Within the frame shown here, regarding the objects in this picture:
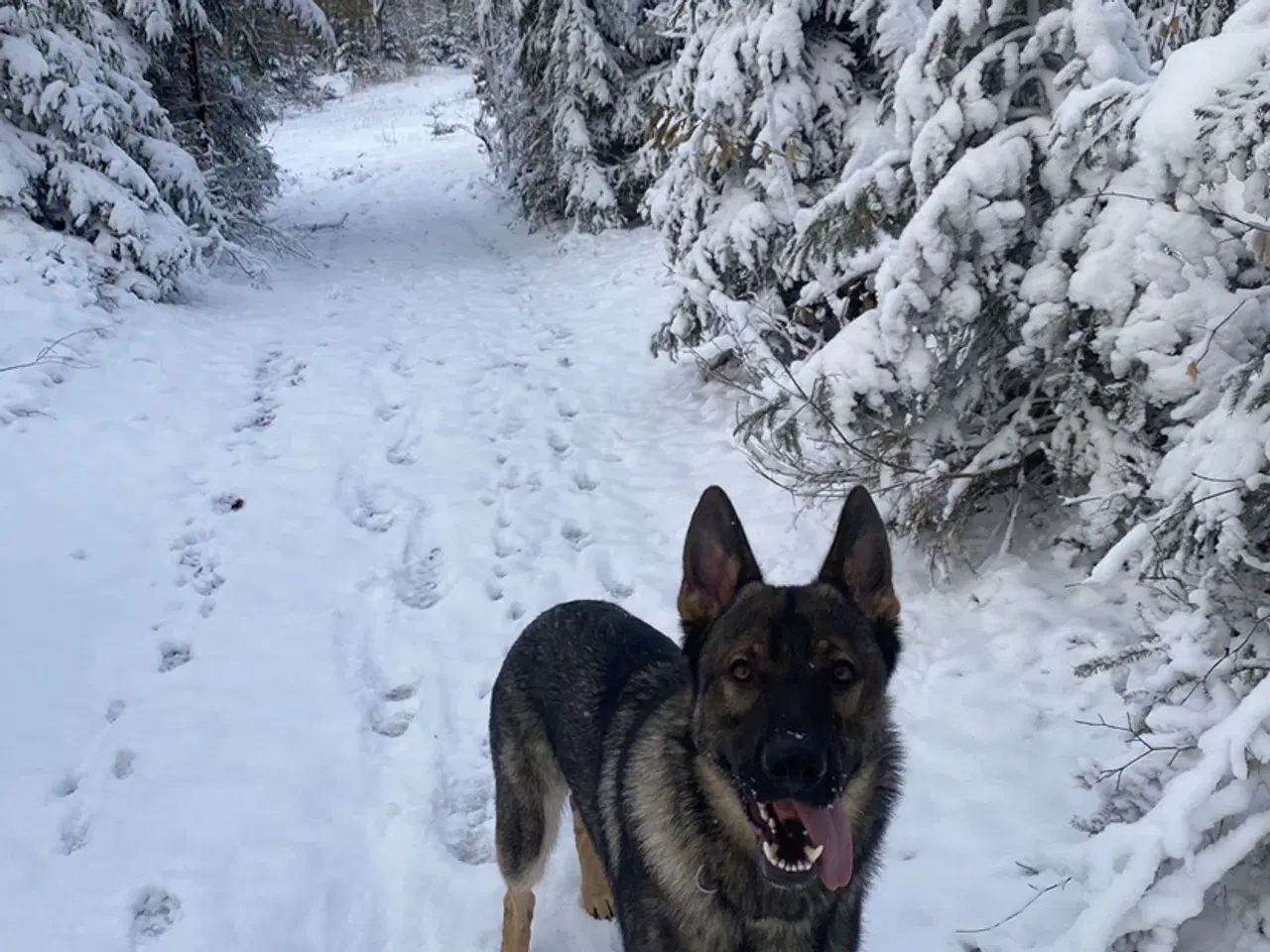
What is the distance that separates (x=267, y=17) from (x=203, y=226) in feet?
14.7

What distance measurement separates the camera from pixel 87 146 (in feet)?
31.6

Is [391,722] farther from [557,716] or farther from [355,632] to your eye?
[557,716]

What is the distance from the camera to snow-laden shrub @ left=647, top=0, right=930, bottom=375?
6742 millimetres

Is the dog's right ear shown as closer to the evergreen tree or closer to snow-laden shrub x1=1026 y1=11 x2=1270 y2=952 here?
snow-laden shrub x1=1026 y1=11 x2=1270 y2=952

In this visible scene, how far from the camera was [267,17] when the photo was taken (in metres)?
13.7

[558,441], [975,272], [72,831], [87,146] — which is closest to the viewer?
[72,831]

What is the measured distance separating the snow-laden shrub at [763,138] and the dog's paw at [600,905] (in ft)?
12.8

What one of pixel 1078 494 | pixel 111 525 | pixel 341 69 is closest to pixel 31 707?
pixel 111 525

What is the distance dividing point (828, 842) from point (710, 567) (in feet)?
2.67

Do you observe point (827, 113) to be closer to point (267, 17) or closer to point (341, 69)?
point (267, 17)

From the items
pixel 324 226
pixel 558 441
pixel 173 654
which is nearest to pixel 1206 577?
pixel 173 654

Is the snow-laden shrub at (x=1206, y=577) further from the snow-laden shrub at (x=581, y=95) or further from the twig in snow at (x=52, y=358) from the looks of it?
the snow-laden shrub at (x=581, y=95)

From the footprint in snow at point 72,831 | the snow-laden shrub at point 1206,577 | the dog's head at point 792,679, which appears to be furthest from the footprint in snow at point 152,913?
the snow-laden shrub at point 1206,577

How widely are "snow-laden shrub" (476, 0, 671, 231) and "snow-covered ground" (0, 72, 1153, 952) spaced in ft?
18.9
